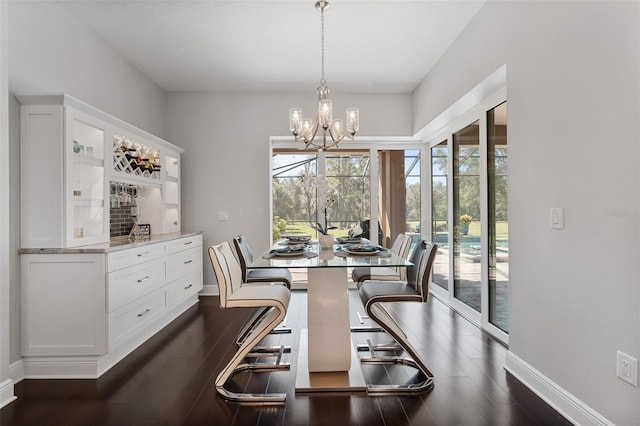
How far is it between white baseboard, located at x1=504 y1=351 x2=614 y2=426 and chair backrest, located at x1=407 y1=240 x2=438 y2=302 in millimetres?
765

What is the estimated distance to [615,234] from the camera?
5.35 ft

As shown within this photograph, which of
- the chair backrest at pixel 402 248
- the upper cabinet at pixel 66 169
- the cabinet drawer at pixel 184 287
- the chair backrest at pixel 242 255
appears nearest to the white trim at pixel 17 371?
the upper cabinet at pixel 66 169

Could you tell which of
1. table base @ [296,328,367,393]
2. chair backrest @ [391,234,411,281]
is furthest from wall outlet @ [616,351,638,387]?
chair backrest @ [391,234,411,281]

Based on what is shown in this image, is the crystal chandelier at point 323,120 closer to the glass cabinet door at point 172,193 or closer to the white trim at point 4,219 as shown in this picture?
the white trim at point 4,219

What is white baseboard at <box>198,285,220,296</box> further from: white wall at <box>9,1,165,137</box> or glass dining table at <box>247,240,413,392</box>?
glass dining table at <box>247,240,413,392</box>

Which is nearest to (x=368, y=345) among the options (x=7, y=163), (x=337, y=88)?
(x=7, y=163)

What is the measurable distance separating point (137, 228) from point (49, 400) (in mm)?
1908

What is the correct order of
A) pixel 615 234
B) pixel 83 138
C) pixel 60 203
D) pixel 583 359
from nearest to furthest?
pixel 615 234
pixel 583 359
pixel 60 203
pixel 83 138

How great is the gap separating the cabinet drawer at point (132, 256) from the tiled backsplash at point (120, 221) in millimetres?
689

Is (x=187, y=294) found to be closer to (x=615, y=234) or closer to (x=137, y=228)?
(x=137, y=228)

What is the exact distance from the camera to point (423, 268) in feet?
7.75

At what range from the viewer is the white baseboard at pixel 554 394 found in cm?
178

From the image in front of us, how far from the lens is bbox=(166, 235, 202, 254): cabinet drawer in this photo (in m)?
3.65

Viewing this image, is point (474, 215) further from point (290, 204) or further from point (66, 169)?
point (66, 169)
